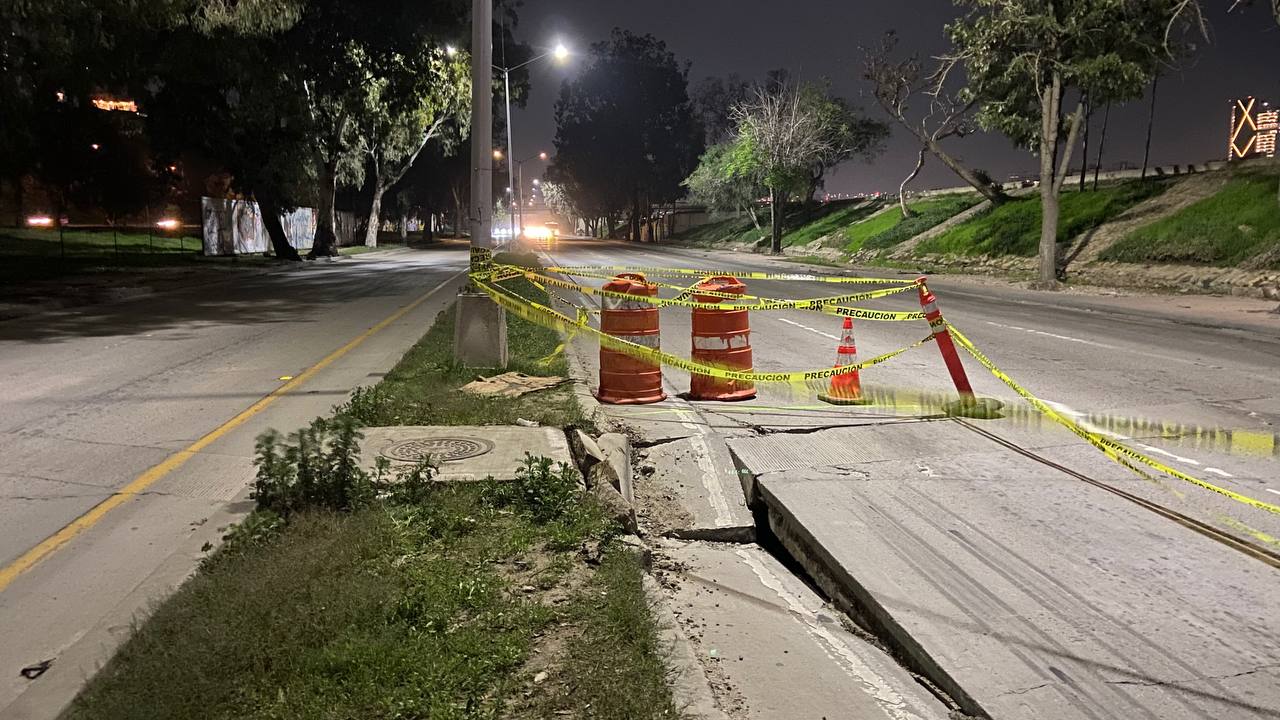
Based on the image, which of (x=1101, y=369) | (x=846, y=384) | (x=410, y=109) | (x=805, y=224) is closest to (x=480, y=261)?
(x=846, y=384)

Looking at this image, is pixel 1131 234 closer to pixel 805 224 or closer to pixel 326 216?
pixel 326 216

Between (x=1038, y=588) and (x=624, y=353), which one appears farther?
(x=624, y=353)

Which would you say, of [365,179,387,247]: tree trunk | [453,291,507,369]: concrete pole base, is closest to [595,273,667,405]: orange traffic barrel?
[453,291,507,369]: concrete pole base

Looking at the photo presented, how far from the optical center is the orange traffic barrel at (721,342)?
850 centimetres

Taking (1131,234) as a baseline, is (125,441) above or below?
below

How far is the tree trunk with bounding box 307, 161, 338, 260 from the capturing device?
1537 inches

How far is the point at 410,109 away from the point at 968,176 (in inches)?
901

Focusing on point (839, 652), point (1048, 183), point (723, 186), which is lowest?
point (839, 652)

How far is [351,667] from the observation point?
3088 mm

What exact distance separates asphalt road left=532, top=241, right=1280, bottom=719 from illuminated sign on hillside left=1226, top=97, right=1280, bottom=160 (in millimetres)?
28389

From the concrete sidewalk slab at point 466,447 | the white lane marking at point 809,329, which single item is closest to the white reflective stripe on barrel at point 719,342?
the concrete sidewalk slab at point 466,447

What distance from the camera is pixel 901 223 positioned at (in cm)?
4341

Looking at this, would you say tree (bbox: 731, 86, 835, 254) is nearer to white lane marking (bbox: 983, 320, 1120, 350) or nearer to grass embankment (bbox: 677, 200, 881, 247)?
grass embankment (bbox: 677, 200, 881, 247)

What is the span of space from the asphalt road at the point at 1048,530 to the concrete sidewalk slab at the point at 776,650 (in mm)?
195
